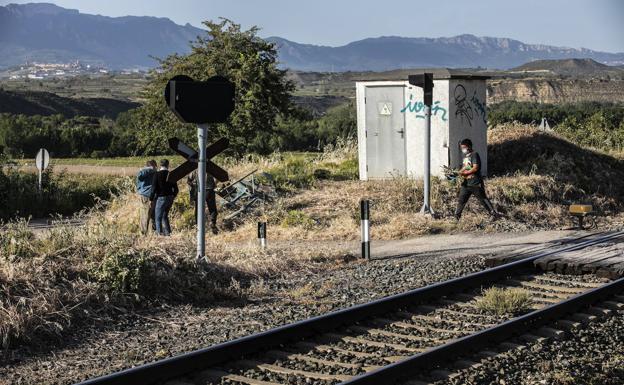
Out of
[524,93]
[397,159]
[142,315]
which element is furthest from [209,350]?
[524,93]

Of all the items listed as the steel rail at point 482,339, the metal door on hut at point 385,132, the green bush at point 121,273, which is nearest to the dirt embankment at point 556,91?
the metal door on hut at point 385,132

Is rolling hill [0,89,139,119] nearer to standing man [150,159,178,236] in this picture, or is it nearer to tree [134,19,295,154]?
tree [134,19,295,154]

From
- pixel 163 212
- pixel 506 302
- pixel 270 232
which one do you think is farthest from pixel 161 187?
pixel 506 302

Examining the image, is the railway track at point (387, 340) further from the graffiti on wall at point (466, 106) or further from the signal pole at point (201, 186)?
the graffiti on wall at point (466, 106)

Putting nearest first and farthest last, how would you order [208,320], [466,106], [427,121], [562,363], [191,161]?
[562,363] → [208,320] → [191,161] → [427,121] → [466,106]

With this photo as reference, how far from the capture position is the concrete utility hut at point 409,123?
23.1 metres

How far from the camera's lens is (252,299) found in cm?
1215

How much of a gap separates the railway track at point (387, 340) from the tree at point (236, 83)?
18.7 metres

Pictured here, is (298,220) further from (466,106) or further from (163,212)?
(466,106)

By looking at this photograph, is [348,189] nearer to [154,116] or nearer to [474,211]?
[474,211]

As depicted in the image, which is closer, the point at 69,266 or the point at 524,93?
the point at 69,266

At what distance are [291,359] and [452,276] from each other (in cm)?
529

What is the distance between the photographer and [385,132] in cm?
2348

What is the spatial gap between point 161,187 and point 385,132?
6582 mm
